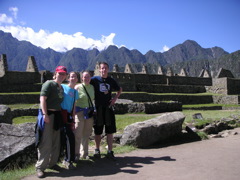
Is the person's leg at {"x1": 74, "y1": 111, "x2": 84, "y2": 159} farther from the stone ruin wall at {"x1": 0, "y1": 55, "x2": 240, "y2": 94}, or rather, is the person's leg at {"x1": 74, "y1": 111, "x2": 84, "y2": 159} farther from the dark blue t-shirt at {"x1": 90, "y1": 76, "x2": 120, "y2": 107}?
the stone ruin wall at {"x1": 0, "y1": 55, "x2": 240, "y2": 94}

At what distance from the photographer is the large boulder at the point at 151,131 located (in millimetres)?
6547

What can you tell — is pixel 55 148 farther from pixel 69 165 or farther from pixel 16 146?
pixel 16 146

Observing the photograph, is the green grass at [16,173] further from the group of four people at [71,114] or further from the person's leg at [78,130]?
the person's leg at [78,130]

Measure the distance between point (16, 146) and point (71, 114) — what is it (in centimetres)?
126

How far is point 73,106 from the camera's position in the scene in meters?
4.93

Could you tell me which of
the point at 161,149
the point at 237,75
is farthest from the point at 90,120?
the point at 237,75

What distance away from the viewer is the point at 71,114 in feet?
16.0

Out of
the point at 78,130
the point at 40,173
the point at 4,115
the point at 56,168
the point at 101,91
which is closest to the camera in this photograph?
the point at 40,173

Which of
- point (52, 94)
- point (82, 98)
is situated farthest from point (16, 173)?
point (82, 98)

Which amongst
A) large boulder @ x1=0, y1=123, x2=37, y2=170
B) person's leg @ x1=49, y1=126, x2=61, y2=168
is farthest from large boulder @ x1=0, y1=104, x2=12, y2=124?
person's leg @ x1=49, y1=126, x2=61, y2=168

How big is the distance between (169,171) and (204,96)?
2826cm

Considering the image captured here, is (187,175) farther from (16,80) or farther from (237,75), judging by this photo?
(237,75)

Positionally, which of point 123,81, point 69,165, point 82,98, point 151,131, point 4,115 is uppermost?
point 123,81

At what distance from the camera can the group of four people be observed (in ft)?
14.6
